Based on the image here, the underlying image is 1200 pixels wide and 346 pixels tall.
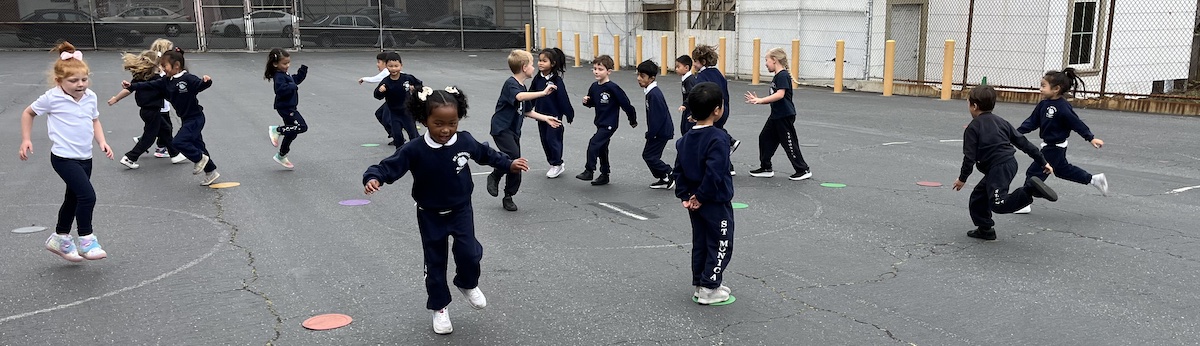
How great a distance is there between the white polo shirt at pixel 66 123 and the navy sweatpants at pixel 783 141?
19.5ft

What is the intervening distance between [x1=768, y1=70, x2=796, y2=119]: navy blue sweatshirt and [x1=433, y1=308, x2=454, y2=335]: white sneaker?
Answer: 513 centimetres

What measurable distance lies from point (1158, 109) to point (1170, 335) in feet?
37.4

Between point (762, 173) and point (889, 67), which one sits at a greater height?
point (889, 67)

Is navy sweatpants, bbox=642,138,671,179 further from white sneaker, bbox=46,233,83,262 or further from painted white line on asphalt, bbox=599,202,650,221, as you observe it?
white sneaker, bbox=46,233,83,262

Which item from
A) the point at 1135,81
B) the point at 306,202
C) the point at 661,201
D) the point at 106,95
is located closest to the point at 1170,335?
the point at 661,201

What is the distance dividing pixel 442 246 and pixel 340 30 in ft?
97.0

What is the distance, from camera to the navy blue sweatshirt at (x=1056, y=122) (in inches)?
304

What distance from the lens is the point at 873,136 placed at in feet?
40.2

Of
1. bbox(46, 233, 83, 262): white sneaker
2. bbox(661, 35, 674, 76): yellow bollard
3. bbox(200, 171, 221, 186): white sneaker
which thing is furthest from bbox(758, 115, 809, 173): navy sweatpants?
bbox(661, 35, 674, 76): yellow bollard

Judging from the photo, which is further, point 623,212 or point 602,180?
point 602,180

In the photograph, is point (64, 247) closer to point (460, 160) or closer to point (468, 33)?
point (460, 160)

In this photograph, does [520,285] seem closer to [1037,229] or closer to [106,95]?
[1037,229]

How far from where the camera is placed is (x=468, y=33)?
33906 millimetres

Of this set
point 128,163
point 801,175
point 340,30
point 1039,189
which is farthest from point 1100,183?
point 340,30
